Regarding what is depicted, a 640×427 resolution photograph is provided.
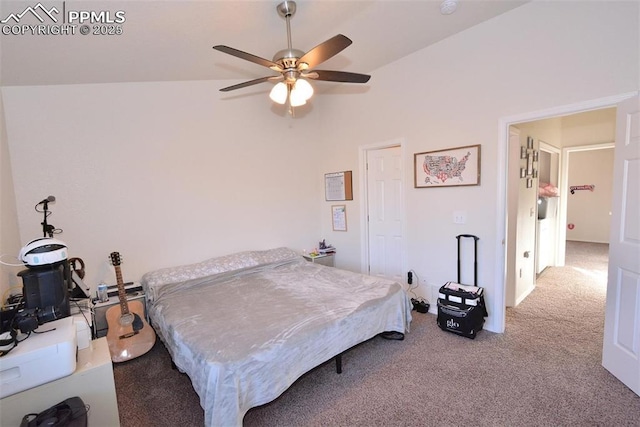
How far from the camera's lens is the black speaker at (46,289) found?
161 cm

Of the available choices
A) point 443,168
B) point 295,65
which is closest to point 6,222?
point 295,65

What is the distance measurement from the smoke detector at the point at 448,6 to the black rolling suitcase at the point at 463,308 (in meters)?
2.03

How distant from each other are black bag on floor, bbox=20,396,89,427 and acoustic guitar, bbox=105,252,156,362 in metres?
1.25

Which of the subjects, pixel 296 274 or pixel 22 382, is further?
pixel 296 274

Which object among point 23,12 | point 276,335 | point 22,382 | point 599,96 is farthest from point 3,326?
point 599,96

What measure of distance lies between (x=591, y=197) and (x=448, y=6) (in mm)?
7270

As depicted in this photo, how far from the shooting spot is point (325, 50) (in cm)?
183

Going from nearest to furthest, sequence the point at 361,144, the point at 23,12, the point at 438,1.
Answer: the point at 23,12, the point at 438,1, the point at 361,144

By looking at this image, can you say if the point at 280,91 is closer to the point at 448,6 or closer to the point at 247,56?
the point at 247,56

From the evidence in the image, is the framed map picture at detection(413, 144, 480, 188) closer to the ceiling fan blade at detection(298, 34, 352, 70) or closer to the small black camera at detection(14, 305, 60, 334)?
the ceiling fan blade at detection(298, 34, 352, 70)

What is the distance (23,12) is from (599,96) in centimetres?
394

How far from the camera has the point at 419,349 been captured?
8.44 feet

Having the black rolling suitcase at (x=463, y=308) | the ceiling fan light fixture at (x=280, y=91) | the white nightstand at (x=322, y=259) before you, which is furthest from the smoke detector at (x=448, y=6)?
the white nightstand at (x=322, y=259)

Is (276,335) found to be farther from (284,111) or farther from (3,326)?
(284,111)
